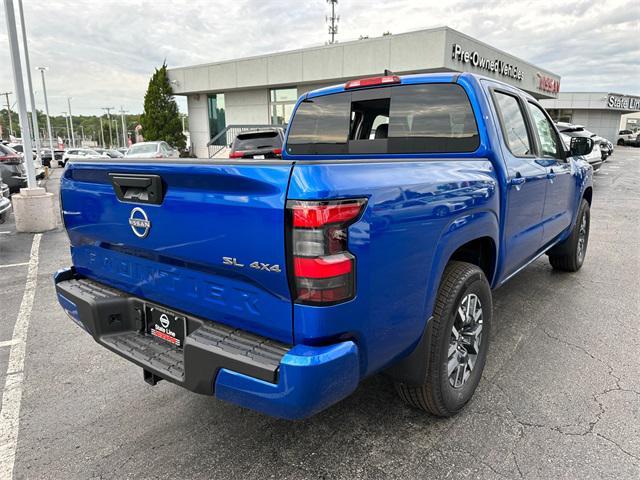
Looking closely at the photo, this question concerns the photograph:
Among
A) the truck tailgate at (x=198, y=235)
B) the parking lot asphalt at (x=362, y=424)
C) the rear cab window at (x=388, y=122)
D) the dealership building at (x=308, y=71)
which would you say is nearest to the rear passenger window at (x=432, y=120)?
the rear cab window at (x=388, y=122)

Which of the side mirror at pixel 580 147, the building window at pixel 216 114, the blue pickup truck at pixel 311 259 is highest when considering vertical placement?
the building window at pixel 216 114

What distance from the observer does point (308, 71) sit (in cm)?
2095

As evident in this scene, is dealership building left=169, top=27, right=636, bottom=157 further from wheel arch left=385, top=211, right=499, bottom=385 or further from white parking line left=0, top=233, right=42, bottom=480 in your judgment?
white parking line left=0, top=233, right=42, bottom=480

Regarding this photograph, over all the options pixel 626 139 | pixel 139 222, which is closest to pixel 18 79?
pixel 139 222

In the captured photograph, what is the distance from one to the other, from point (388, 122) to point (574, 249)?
10.7 feet

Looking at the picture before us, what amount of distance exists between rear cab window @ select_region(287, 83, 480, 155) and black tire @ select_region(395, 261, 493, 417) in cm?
98

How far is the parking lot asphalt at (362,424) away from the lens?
7.70 ft

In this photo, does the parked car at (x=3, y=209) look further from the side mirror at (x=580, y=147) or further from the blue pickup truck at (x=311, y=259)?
the side mirror at (x=580, y=147)

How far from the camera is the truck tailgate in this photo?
1.83 metres

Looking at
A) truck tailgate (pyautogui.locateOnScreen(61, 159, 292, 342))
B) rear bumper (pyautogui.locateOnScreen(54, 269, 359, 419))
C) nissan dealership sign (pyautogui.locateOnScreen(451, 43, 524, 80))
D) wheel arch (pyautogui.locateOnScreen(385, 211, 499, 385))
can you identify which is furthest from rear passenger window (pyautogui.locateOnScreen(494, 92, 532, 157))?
nissan dealership sign (pyautogui.locateOnScreen(451, 43, 524, 80))

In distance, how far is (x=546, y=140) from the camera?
434 centimetres

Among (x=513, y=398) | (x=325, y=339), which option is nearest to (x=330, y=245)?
(x=325, y=339)

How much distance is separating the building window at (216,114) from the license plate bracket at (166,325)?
25176 mm

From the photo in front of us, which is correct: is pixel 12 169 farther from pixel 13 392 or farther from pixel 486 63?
pixel 486 63
